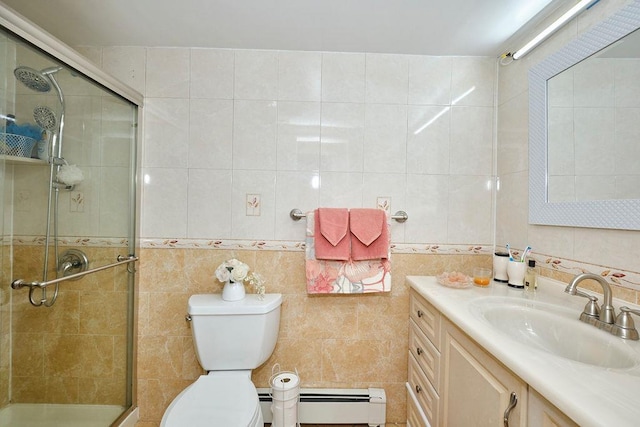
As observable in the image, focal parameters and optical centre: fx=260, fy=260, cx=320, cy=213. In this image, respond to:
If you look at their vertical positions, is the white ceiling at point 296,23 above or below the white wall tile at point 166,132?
above

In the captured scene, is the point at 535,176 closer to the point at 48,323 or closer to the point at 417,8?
the point at 417,8

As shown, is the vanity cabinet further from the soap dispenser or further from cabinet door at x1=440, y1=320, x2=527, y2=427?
the soap dispenser

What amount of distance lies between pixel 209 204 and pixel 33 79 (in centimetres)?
84

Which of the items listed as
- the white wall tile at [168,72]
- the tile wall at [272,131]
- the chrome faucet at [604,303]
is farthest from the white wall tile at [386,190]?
the white wall tile at [168,72]

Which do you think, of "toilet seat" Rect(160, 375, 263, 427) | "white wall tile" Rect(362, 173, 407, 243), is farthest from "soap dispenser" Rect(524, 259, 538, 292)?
"toilet seat" Rect(160, 375, 263, 427)

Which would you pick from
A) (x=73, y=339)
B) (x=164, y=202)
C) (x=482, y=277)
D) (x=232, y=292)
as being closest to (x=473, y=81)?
(x=482, y=277)

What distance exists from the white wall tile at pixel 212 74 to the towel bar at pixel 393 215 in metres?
0.75

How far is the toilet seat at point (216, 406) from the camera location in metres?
0.97

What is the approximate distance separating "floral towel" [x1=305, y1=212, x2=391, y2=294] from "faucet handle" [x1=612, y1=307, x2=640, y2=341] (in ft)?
2.70

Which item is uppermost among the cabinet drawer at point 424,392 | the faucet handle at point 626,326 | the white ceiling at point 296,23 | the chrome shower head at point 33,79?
the white ceiling at point 296,23

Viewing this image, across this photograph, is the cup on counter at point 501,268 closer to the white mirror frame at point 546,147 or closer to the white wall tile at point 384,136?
the white mirror frame at point 546,147

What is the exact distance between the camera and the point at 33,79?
1040 mm

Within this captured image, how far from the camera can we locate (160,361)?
4.86ft

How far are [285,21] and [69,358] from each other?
1.95 m
